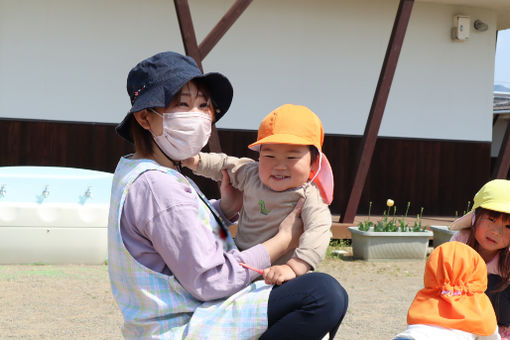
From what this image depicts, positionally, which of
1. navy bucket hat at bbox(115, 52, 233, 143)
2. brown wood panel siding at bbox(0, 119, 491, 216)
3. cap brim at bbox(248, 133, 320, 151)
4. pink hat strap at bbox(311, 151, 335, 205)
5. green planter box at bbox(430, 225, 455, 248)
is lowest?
green planter box at bbox(430, 225, 455, 248)

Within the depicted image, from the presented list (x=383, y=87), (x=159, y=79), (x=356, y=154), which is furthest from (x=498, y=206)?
(x=356, y=154)

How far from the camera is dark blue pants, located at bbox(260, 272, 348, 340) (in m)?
1.84

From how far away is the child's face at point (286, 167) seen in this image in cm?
224

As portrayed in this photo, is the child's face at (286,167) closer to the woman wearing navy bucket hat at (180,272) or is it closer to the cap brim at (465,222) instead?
the woman wearing navy bucket hat at (180,272)

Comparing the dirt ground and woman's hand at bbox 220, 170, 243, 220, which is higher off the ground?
woman's hand at bbox 220, 170, 243, 220

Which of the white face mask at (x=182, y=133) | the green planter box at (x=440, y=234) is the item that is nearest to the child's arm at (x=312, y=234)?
the white face mask at (x=182, y=133)

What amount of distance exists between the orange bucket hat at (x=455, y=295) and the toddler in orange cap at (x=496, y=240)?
0.34m

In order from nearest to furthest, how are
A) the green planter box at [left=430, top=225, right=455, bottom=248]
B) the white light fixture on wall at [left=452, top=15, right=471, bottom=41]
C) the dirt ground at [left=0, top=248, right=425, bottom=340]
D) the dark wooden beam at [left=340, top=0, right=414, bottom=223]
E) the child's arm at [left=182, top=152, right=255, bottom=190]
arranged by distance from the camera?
1. the child's arm at [left=182, top=152, right=255, bottom=190]
2. the dirt ground at [left=0, top=248, right=425, bottom=340]
3. the dark wooden beam at [left=340, top=0, right=414, bottom=223]
4. the green planter box at [left=430, top=225, right=455, bottom=248]
5. the white light fixture on wall at [left=452, top=15, right=471, bottom=41]

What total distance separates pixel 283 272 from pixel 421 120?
7.77 meters

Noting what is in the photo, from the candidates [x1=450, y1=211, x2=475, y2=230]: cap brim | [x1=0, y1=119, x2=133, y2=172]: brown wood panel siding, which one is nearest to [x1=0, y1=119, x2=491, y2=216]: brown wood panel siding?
[x1=0, y1=119, x2=133, y2=172]: brown wood panel siding

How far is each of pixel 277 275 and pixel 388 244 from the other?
487 centimetres

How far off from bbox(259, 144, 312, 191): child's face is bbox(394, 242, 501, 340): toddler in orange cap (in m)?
0.60

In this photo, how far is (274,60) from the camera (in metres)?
8.66

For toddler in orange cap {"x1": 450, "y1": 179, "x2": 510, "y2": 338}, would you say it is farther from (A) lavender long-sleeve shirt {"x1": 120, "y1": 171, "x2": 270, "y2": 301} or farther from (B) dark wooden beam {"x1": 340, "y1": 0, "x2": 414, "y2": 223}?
(B) dark wooden beam {"x1": 340, "y1": 0, "x2": 414, "y2": 223}
